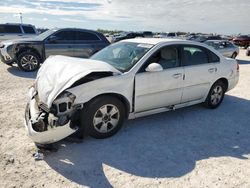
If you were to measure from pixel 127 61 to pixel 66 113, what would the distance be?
1.57 metres

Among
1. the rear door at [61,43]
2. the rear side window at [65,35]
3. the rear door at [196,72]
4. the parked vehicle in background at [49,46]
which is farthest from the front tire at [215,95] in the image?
the rear side window at [65,35]

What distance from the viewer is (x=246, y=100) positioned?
6.78 m

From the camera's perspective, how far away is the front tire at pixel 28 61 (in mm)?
9497

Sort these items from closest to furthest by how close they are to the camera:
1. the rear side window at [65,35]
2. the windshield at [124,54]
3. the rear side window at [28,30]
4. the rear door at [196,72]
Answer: the windshield at [124,54]
the rear door at [196,72]
the rear side window at [65,35]
the rear side window at [28,30]

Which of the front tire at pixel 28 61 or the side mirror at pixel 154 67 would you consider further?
the front tire at pixel 28 61

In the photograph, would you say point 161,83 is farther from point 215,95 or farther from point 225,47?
point 225,47

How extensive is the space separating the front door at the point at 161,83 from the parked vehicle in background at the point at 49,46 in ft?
20.6

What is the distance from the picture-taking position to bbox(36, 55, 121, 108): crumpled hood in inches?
144

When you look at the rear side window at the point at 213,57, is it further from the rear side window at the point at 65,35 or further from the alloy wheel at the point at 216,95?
the rear side window at the point at 65,35

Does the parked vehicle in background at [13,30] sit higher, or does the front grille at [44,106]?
the parked vehicle in background at [13,30]

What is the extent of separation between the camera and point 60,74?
12.9 ft

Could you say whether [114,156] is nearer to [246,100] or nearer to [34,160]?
[34,160]

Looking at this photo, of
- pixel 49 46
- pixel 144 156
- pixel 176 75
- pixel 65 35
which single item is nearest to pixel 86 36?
pixel 65 35

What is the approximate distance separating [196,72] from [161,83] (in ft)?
3.37
